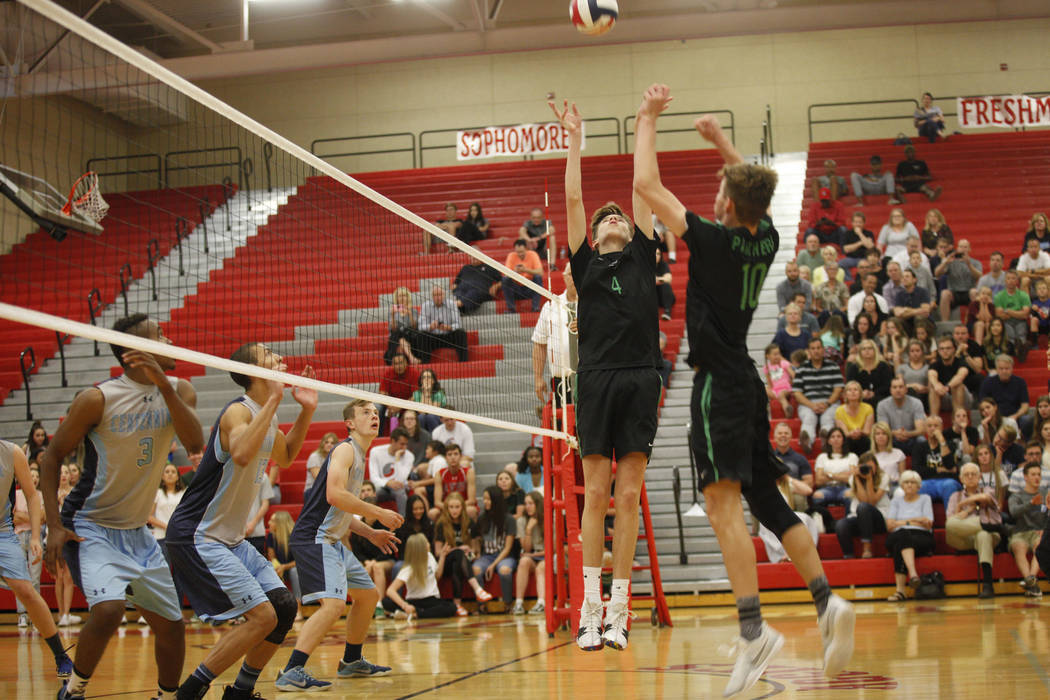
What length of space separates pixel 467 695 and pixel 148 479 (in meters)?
2.28

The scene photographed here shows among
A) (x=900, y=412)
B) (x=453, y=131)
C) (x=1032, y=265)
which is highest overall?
(x=453, y=131)

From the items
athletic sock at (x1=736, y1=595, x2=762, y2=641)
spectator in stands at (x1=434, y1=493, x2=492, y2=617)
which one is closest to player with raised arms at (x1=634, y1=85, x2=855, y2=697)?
athletic sock at (x1=736, y1=595, x2=762, y2=641)

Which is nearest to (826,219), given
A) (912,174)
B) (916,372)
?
(912,174)

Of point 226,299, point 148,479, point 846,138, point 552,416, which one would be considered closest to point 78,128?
point 226,299

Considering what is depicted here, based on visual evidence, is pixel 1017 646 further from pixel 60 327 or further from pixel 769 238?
pixel 60 327

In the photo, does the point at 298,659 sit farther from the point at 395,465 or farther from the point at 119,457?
the point at 395,465

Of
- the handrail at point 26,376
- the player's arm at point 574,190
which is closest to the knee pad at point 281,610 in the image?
the player's arm at point 574,190

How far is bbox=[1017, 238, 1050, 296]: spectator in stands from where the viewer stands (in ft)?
51.9

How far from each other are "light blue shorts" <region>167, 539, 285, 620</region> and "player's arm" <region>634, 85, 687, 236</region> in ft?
9.91

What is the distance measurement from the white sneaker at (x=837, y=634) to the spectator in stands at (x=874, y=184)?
17.2 metres

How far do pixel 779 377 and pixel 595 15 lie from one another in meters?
8.36

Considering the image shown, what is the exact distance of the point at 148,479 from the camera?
5.95 m

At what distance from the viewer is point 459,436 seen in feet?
47.1

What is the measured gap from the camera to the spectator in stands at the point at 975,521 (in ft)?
38.2
